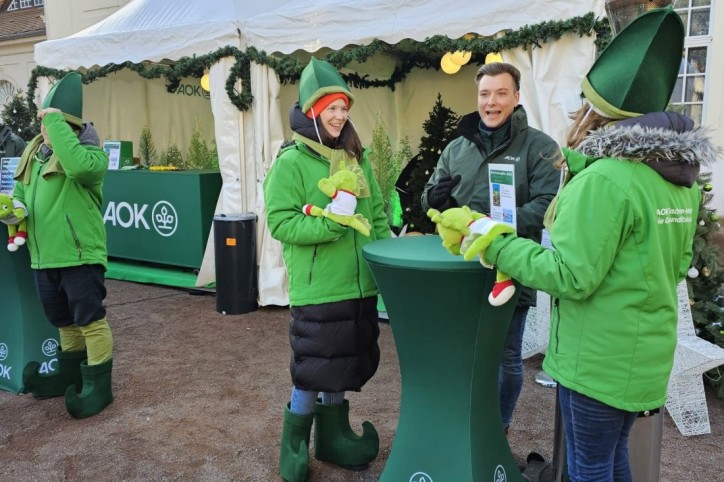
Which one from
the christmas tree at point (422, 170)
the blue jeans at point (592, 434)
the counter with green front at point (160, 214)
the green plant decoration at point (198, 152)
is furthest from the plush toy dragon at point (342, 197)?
the green plant decoration at point (198, 152)

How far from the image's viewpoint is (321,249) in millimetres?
2705

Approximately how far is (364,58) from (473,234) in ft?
11.8

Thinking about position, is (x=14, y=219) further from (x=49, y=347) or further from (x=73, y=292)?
(x=49, y=347)

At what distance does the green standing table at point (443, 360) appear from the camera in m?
2.21

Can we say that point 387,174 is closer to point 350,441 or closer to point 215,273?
point 215,273

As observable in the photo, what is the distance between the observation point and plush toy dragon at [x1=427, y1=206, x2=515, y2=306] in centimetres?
185

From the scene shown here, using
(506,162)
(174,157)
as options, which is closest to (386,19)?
(506,162)

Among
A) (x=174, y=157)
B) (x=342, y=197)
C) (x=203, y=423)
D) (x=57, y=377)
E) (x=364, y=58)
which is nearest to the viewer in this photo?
(x=342, y=197)

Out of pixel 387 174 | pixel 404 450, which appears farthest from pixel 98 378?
pixel 387 174

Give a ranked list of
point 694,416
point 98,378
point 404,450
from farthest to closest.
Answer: point 98,378 < point 694,416 < point 404,450

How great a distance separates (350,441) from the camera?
3104mm

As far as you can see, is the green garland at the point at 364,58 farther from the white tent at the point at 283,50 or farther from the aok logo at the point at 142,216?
the aok logo at the point at 142,216

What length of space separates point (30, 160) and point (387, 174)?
13.9ft

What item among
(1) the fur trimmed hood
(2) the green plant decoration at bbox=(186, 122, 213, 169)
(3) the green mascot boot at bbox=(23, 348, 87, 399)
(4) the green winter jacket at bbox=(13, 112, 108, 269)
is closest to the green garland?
(2) the green plant decoration at bbox=(186, 122, 213, 169)
